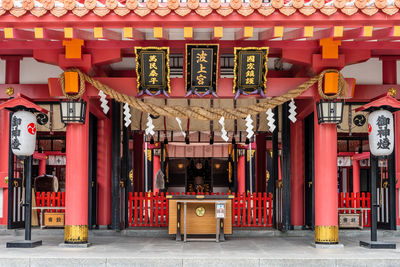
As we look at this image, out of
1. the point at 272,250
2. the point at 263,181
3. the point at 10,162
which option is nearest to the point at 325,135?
the point at 272,250

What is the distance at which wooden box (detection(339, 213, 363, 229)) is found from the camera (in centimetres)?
1080

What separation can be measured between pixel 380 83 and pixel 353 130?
1363 millimetres

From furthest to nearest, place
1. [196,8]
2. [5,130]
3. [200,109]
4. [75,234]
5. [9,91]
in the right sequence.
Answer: [5,130]
[9,91]
[200,109]
[75,234]
[196,8]

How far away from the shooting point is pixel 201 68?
27.5 feet

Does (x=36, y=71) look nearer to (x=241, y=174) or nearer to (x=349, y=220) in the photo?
(x=349, y=220)

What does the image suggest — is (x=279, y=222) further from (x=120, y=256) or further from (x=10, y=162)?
(x=10, y=162)

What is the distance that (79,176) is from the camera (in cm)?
844

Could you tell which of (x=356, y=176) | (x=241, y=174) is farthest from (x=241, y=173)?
(x=356, y=176)

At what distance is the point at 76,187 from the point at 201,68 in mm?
2915

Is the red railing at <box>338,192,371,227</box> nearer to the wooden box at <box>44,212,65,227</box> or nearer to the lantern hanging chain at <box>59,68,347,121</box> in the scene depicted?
the lantern hanging chain at <box>59,68,347,121</box>

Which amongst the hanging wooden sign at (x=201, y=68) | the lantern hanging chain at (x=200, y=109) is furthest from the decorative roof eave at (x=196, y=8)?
the lantern hanging chain at (x=200, y=109)

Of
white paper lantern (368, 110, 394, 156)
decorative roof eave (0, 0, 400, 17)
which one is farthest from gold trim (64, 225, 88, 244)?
white paper lantern (368, 110, 394, 156)

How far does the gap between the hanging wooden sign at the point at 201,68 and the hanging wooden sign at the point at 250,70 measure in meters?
0.37

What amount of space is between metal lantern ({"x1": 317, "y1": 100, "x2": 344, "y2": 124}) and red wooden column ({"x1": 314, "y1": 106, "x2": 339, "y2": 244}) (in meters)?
0.16
